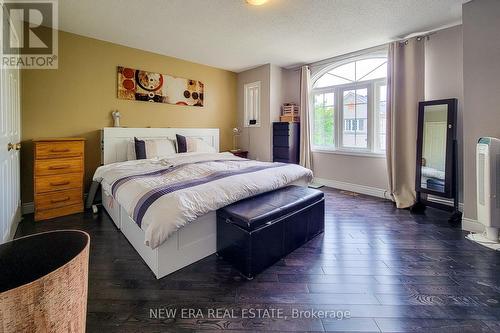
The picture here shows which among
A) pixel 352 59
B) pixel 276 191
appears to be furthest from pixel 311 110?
pixel 276 191

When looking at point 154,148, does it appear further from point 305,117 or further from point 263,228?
point 305,117

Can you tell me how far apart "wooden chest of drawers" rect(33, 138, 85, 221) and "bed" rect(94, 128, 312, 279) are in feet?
1.21

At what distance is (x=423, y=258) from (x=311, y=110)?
363 centimetres

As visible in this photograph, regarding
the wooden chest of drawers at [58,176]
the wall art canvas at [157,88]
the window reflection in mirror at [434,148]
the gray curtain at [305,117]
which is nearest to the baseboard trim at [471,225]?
the window reflection in mirror at [434,148]

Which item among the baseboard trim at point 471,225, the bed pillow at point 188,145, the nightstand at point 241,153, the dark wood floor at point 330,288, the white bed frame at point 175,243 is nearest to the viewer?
the dark wood floor at point 330,288

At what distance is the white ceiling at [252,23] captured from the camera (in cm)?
277

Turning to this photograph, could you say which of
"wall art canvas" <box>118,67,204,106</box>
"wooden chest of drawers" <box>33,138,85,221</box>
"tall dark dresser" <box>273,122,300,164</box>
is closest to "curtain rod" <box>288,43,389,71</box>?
"tall dark dresser" <box>273,122,300,164</box>

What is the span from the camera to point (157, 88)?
4.36 metres

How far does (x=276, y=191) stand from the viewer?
2646 mm

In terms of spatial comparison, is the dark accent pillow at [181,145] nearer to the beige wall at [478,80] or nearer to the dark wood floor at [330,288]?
the dark wood floor at [330,288]

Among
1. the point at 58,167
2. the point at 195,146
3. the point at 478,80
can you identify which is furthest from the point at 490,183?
the point at 58,167

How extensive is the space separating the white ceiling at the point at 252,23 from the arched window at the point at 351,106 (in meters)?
0.51

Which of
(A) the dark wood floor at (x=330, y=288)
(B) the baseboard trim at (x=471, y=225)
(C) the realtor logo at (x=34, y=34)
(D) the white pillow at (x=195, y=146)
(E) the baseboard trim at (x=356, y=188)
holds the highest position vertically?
(C) the realtor logo at (x=34, y=34)

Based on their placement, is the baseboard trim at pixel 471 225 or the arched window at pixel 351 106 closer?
the baseboard trim at pixel 471 225
